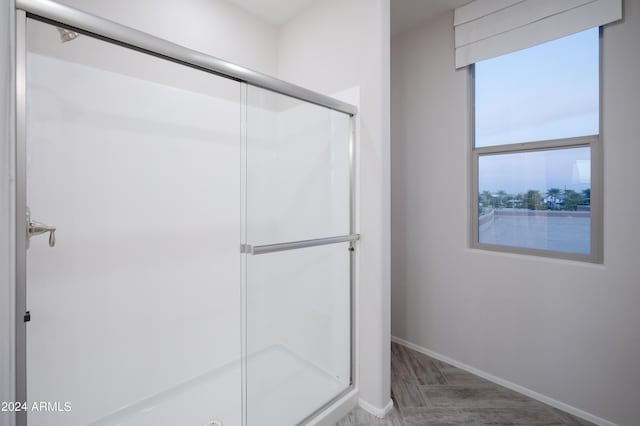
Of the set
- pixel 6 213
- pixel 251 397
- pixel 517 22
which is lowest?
pixel 251 397

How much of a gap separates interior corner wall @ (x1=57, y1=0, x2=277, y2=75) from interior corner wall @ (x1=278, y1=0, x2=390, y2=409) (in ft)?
2.30

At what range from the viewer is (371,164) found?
5.61 feet

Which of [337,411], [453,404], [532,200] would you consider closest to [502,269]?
[532,200]

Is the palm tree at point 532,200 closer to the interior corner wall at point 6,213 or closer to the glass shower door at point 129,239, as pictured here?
the glass shower door at point 129,239

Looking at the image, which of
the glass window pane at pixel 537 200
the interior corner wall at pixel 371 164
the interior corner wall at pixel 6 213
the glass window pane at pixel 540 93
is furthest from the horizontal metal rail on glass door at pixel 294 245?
the glass window pane at pixel 540 93

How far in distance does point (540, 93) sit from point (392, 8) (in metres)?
1.23

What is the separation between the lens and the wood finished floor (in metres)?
1.65

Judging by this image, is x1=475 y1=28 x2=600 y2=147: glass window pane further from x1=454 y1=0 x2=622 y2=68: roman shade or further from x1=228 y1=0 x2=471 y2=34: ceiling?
x1=228 y1=0 x2=471 y2=34: ceiling

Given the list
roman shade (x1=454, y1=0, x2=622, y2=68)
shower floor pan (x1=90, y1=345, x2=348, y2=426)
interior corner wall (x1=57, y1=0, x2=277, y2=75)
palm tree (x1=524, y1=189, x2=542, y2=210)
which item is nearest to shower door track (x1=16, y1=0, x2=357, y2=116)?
interior corner wall (x1=57, y1=0, x2=277, y2=75)

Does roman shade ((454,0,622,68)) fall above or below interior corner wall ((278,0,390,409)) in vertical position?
above

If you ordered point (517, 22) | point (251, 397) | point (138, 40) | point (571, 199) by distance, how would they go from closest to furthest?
point (138, 40)
point (251, 397)
point (571, 199)
point (517, 22)

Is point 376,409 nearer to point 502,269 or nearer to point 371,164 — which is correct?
point 502,269

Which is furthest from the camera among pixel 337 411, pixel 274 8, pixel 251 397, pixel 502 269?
pixel 274 8

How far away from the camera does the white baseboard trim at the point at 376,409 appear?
167cm
